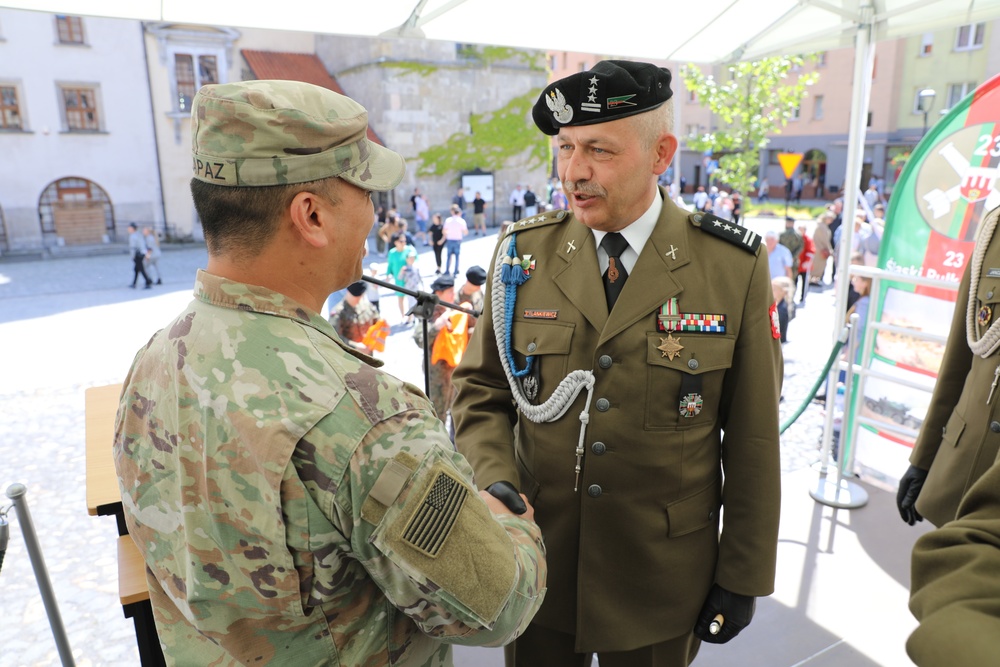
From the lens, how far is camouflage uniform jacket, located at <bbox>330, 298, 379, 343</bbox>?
6945 mm

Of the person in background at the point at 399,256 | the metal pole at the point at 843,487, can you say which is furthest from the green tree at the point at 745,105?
the metal pole at the point at 843,487

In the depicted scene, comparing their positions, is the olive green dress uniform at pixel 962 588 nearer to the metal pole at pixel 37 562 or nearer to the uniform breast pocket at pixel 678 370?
the uniform breast pocket at pixel 678 370

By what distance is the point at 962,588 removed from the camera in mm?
1048

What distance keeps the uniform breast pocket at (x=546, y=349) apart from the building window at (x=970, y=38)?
36.6 meters

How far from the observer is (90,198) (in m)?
23.7

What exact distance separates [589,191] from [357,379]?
42.6 inches

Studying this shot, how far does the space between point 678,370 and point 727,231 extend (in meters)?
0.48

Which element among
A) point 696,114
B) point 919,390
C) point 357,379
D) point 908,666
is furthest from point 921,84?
point 357,379

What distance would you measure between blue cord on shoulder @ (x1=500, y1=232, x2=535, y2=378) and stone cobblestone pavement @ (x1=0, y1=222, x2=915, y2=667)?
1728 millimetres

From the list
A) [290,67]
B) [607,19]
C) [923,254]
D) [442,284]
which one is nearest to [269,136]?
[607,19]

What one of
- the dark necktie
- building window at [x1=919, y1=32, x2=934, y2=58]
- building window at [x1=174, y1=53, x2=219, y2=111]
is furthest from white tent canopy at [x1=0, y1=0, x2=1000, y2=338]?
building window at [x1=919, y1=32, x2=934, y2=58]

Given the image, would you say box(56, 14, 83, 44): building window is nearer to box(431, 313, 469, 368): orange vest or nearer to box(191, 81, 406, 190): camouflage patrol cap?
box(431, 313, 469, 368): orange vest

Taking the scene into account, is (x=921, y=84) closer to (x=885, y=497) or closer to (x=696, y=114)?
(x=696, y=114)

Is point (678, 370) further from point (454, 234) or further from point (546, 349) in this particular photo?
point (454, 234)
